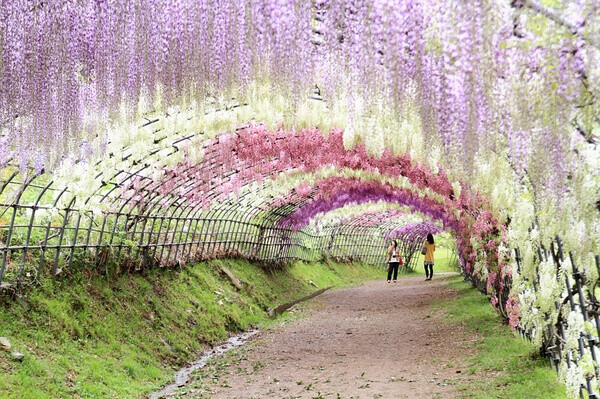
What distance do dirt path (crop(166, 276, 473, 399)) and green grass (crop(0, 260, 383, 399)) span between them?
872mm

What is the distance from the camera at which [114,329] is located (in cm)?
1055

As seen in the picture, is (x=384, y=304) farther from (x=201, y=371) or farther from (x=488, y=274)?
(x=201, y=371)

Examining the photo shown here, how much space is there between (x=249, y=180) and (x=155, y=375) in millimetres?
7606

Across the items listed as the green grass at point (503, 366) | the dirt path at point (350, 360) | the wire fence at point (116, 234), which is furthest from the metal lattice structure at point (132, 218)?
the green grass at point (503, 366)

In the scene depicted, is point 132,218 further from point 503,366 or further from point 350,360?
point 503,366

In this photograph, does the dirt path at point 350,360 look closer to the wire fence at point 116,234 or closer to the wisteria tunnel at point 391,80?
the wisteria tunnel at point 391,80

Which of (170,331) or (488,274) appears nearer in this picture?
(170,331)

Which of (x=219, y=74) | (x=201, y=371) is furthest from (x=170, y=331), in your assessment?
(x=219, y=74)

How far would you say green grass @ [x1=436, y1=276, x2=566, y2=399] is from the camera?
7.50 metres

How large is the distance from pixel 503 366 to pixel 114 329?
572 centimetres

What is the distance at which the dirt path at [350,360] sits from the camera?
8.84 m

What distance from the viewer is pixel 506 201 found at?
9.84 meters

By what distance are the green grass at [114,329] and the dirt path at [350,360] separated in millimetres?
872

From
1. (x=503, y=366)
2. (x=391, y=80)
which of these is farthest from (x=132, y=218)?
(x=391, y=80)
